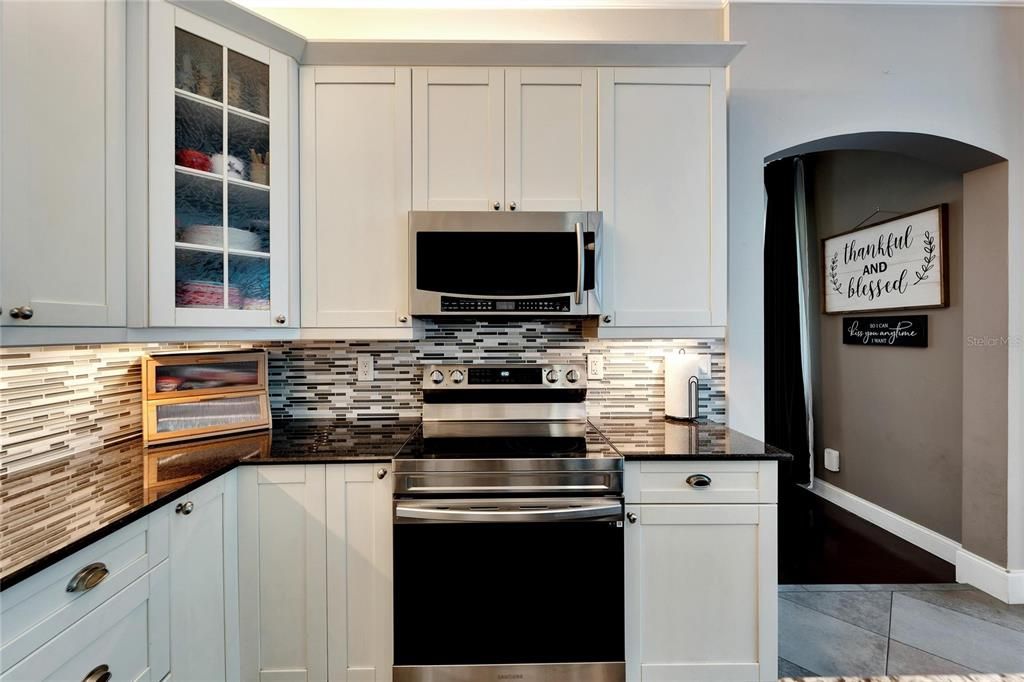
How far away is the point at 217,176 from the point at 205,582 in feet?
4.51

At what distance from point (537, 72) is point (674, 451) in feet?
5.12

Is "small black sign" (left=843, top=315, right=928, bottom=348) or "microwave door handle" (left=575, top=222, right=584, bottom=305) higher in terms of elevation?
"microwave door handle" (left=575, top=222, right=584, bottom=305)

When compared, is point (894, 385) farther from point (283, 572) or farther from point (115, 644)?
point (115, 644)

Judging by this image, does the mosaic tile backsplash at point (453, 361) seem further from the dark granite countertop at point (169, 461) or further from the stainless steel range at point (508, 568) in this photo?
the stainless steel range at point (508, 568)

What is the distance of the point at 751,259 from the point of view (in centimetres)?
221

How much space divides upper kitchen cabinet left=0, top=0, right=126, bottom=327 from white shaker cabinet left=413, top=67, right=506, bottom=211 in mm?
974

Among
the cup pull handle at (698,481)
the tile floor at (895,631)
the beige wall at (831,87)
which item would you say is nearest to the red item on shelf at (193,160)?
the cup pull handle at (698,481)

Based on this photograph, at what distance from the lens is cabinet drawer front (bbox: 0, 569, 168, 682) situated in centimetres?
98

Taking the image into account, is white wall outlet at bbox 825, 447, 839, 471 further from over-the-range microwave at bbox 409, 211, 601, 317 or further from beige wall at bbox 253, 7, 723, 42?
beige wall at bbox 253, 7, 723, 42

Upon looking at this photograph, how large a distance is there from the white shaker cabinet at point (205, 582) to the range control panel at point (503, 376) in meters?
0.79

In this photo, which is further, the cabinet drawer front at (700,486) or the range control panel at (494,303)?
the range control panel at (494,303)

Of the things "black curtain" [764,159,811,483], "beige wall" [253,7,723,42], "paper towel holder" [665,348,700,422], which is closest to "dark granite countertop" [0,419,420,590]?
"paper towel holder" [665,348,700,422]

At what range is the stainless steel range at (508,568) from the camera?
1.61 metres

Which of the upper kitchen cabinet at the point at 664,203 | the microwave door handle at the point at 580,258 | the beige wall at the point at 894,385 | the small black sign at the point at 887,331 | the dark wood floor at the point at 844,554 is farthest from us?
the small black sign at the point at 887,331
